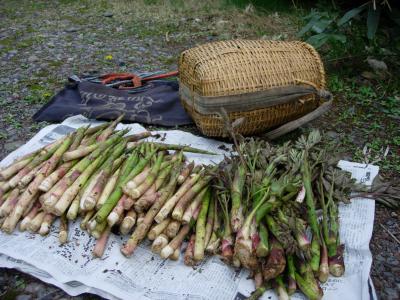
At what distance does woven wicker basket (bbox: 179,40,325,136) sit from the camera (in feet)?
12.1

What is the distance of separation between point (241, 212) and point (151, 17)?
5.90 m

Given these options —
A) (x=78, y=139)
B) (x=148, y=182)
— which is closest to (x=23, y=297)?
(x=148, y=182)

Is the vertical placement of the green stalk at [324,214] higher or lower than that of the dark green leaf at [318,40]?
lower

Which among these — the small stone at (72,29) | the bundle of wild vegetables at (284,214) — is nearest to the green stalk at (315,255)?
the bundle of wild vegetables at (284,214)

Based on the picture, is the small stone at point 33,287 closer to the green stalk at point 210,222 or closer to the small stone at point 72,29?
the green stalk at point 210,222

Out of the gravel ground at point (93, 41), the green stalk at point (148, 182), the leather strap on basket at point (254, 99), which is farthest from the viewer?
the gravel ground at point (93, 41)

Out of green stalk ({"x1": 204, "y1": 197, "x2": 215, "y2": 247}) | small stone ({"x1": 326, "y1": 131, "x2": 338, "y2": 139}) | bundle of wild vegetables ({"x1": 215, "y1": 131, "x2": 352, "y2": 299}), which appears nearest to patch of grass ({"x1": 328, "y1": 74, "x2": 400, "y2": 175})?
small stone ({"x1": 326, "y1": 131, "x2": 338, "y2": 139})

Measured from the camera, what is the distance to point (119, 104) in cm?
455

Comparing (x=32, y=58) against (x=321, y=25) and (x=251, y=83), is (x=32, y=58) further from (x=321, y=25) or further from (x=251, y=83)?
(x=321, y=25)

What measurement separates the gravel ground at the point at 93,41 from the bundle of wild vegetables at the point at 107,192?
41.9 inches

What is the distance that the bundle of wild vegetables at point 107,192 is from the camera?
2746 mm

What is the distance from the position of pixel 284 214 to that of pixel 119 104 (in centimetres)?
249

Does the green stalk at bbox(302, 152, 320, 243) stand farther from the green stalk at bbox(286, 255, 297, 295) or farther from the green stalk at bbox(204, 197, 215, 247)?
the green stalk at bbox(204, 197, 215, 247)

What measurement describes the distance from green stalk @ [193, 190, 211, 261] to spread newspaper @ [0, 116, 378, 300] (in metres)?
0.09
